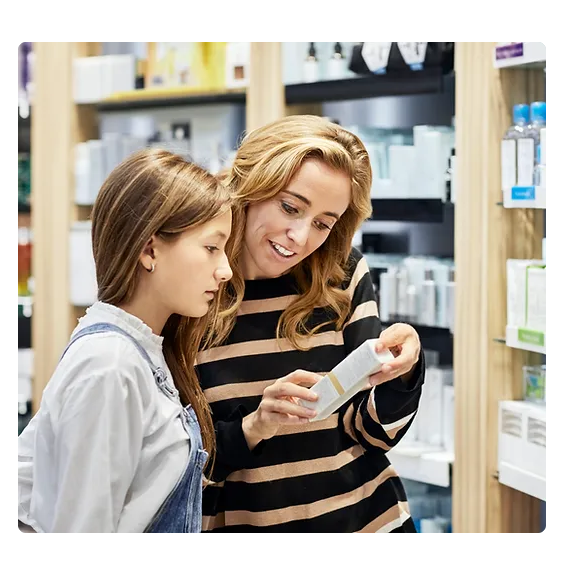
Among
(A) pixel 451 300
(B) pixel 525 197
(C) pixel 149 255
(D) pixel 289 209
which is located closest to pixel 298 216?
(D) pixel 289 209

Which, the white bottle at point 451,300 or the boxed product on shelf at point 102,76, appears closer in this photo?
the white bottle at point 451,300

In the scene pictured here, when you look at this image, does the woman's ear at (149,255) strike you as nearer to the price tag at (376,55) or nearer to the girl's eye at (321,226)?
the girl's eye at (321,226)

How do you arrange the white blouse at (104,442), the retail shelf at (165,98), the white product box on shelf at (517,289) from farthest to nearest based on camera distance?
the retail shelf at (165,98) → the white product box on shelf at (517,289) → the white blouse at (104,442)

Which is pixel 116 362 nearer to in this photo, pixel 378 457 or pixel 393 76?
pixel 378 457

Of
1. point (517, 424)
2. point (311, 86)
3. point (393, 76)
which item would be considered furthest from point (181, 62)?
point (517, 424)

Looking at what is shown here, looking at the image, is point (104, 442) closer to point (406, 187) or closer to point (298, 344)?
point (298, 344)

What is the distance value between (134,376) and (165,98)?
2.24 metres

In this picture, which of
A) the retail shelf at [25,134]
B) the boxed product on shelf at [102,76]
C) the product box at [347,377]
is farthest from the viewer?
the retail shelf at [25,134]

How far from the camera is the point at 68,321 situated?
3.54m

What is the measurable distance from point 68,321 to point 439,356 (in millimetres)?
1585

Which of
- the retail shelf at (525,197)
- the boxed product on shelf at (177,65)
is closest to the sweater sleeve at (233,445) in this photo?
the retail shelf at (525,197)

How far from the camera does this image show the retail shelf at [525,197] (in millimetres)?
2236

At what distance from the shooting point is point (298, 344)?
1717 mm

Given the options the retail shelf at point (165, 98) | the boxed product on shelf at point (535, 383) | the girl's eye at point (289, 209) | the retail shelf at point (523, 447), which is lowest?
the retail shelf at point (523, 447)
